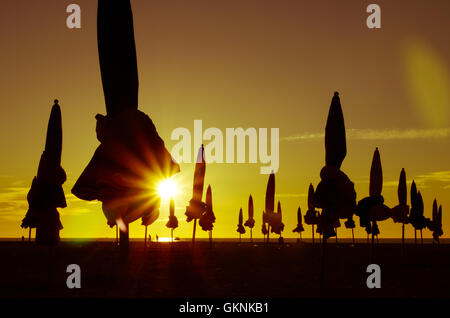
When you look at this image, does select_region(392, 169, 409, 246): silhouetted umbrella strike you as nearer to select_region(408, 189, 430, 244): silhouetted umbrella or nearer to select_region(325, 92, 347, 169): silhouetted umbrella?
select_region(408, 189, 430, 244): silhouetted umbrella

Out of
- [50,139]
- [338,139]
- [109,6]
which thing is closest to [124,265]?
[109,6]

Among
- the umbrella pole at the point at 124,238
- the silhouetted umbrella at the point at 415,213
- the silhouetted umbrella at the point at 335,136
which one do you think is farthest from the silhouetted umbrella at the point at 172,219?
the umbrella pole at the point at 124,238

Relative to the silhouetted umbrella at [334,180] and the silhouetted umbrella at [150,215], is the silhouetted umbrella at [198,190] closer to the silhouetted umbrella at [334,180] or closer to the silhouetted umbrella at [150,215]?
the silhouetted umbrella at [334,180]

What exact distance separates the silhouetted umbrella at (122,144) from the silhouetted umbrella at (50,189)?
9.57 meters

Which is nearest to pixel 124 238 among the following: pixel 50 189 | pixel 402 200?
pixel 50 189

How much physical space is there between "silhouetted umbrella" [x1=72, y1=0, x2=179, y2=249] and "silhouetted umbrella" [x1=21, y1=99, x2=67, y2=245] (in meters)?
9.57

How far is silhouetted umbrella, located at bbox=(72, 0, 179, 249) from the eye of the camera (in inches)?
154

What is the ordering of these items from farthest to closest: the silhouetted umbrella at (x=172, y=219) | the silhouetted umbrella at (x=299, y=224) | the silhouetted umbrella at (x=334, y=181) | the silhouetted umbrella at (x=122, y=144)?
the silhouetted umbrella at (x=299, y=224) → the silhouetted umbrella at (x=172, y=219) → the silhouetted umbrella at (x=334, y=181) → the silhouetted umbrella at (x=122, y=144)

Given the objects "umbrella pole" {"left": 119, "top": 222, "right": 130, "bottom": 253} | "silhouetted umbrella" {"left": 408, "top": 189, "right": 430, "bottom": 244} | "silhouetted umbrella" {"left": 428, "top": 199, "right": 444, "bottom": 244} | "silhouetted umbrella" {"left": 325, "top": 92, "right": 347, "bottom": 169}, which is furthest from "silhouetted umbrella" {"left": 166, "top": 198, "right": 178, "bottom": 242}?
"umbrella pole" {"left": 119, "top": 222, "right": 130, "bottom": 253}

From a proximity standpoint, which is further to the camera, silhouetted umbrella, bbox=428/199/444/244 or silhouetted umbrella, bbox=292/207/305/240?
silhouetted umbrella, bbox=292/207/305/240

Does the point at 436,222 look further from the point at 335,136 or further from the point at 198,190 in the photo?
the point at 335,136

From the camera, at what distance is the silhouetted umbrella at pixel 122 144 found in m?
3.92

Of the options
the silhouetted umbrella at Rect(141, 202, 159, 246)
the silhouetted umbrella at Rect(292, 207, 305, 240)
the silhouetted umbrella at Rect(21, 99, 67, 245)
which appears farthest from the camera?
the silhouetted umbrella at Rect(292, 207, 305, 240)

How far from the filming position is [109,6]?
393cm
